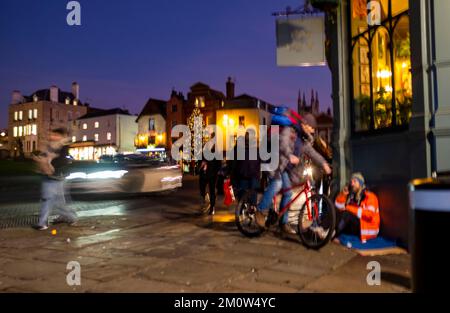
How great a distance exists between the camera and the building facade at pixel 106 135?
2810 inches

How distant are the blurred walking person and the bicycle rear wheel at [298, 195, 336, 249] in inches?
191

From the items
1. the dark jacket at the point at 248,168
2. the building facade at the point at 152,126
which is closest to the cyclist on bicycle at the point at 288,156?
the dark jacket at the point at 248,168

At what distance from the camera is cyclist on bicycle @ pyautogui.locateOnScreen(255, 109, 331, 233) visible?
7.18m

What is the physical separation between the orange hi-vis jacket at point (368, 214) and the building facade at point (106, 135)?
213 ft

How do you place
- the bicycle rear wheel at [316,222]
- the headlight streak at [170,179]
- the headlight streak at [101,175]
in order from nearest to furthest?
the bicycle rear wheel at [316,222] → the headlight streak at [101,175] → the headlight streak at [170,179]

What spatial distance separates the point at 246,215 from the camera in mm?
7672

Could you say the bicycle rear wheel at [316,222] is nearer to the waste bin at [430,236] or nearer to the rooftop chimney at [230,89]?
the waste bin at [430,236]

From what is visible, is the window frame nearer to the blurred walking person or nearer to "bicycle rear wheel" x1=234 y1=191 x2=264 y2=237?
"bicycle rear wheel" x1=234 y1=191 x2=264 y2=237

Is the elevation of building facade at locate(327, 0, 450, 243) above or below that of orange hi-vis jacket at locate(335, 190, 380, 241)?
above

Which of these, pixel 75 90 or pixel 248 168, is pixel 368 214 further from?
pixel 75 90

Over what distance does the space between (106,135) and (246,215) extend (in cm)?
6850

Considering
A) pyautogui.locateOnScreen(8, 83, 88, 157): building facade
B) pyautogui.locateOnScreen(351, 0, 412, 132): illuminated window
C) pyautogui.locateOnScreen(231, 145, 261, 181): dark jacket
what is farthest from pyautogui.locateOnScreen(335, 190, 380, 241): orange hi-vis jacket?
pyautogui.locateOnScreen(8, 83, 88, 157): building facade

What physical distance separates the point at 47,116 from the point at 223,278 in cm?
8964
